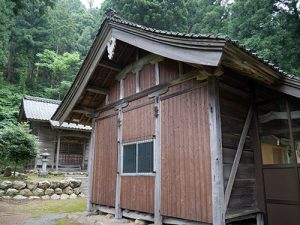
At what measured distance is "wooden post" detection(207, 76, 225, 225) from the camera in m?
4.90

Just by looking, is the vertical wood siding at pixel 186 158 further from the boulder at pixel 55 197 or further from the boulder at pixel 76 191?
the boulder at pixel 76 191

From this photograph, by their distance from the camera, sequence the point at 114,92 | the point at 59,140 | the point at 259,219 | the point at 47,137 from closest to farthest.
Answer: the point at 259,219
the point at 114,92
the point at 59,140
the point at 47,137

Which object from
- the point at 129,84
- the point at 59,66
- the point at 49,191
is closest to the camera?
the point at 129,84

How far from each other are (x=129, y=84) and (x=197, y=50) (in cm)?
349

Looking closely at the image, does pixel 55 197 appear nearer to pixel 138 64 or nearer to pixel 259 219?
pixel 138 64

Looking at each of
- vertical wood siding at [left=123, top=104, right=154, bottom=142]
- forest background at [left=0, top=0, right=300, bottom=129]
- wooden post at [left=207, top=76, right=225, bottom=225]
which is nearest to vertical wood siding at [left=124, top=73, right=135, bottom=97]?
vertical wood siding at [left=123, top=104, right=154, bottom=142]

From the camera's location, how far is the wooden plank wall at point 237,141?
5441mm

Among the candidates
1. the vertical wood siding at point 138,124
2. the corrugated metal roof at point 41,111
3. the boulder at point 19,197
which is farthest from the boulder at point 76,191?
the vertical wood siding at point 138,124

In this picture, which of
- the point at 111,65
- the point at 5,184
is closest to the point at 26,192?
the point at 5,184

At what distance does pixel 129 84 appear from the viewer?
8.00 meters

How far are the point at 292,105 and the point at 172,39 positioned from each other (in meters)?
3.03

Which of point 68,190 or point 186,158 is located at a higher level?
point 186,158

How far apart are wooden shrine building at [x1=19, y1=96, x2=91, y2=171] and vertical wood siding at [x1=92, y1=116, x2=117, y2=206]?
9.56 meters

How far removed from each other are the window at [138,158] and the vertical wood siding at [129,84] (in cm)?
156
